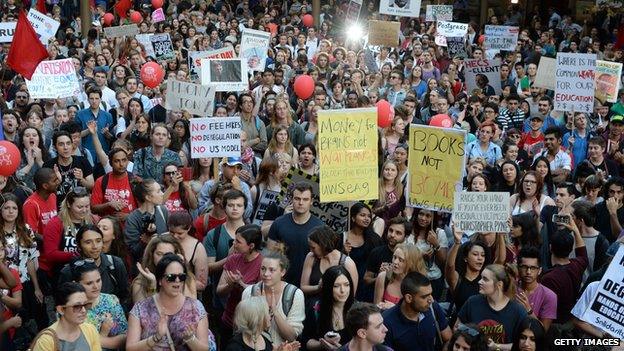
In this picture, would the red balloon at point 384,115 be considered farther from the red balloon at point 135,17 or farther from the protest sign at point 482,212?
the red balloon at point 135,17

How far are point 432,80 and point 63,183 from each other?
22.9 ft

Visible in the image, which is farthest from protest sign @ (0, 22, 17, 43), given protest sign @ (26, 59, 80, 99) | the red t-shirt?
the red t-shirt

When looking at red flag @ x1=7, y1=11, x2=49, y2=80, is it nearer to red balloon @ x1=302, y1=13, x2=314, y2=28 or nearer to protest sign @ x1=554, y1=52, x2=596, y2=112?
protest sign @ x1=554, y1=52, x2=596, y2=112

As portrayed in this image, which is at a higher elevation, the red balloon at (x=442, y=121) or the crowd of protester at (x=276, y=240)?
the red balloon at (x=442, y=121)

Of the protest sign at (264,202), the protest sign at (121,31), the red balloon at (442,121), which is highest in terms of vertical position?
the protest sign at (121,31)

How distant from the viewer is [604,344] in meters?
6.29

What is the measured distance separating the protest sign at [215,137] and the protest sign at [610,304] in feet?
14.4

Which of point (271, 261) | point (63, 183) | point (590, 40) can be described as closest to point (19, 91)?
point (63, 183)

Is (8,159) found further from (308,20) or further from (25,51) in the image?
(308,20)

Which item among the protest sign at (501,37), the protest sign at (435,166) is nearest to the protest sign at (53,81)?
the protest sign at (435,166)

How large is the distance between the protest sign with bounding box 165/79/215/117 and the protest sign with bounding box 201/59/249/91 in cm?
141

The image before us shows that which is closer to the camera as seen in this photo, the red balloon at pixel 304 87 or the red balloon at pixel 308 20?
the red balloon at pixel 304 87

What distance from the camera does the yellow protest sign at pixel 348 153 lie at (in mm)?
8367

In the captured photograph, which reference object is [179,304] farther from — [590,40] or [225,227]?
[590,40]
